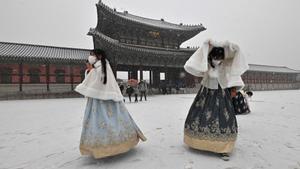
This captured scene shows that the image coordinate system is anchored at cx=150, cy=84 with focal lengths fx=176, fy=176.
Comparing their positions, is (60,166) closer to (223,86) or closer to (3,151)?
(3,151)

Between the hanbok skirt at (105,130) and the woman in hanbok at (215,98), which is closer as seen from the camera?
the hanbok skirt at (105,130)

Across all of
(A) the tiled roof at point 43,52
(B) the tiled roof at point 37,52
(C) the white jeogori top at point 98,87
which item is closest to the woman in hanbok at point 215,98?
(C) the white jeogori top at point 98,87

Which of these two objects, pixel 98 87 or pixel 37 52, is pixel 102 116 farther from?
pixel 37 52

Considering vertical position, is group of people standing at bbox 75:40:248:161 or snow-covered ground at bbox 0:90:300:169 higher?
group of people standing at bbox 75:40:248:161

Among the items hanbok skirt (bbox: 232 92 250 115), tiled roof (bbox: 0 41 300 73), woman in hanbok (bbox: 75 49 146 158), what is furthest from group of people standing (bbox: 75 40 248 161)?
tiled roof (bbox: 0 41 300 73)

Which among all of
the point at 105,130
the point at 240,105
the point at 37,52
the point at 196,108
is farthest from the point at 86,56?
the point at 196,108

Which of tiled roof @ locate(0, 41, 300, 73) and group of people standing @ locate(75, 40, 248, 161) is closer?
group of people standing @ locate(75, 40, 248, 161)

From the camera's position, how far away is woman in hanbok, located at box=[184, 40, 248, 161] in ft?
7.94

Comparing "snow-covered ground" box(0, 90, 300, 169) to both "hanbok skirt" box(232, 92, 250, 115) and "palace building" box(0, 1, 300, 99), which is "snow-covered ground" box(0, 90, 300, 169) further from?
"palace building" box(0, 1, 300, 99)

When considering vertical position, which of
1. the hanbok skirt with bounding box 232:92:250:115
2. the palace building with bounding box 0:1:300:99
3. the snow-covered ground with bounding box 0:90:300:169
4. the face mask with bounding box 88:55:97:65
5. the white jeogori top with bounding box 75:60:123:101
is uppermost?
the palace building with bounding box 0:1:300:99

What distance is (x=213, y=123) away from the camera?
2447 mm

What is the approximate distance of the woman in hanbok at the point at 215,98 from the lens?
2420 millimetres

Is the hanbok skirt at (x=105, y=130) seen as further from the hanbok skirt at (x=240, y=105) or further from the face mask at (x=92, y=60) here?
the hanbok skirt at (x=240, y=105)

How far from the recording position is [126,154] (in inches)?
102
